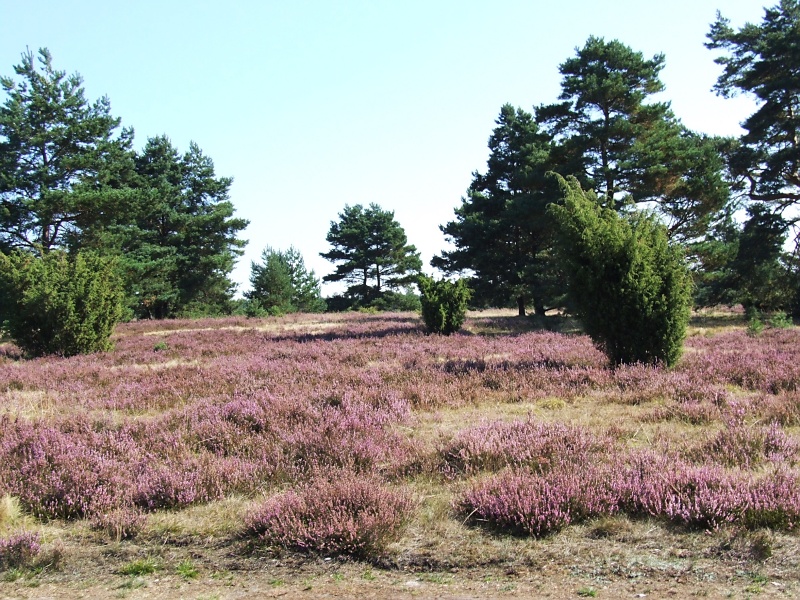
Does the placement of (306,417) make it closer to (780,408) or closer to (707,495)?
(707,495)

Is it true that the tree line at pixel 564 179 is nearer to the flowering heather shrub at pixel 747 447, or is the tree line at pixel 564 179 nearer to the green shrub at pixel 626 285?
the green shrub at pixel 626 285

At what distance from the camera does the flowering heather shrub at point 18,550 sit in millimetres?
3947

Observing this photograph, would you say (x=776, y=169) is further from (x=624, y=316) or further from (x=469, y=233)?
(x=624, y=316)

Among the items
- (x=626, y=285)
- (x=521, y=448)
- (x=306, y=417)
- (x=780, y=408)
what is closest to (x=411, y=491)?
(x=521, y=448)

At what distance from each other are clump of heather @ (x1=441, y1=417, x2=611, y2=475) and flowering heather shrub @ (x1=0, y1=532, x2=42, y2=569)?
3.33 meters

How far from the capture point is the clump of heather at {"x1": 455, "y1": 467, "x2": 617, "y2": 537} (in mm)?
4059

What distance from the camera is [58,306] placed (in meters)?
16.0

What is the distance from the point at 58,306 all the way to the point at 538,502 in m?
16.1

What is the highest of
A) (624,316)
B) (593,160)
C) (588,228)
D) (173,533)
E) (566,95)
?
(566,95)

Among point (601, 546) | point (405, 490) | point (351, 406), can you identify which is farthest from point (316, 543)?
point (351, 406)

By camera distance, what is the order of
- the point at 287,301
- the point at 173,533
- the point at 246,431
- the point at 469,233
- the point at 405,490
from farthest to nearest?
the point at 287,301, the point at 469,233, the point at 246,431, the point at 405,490, the point at 173,533

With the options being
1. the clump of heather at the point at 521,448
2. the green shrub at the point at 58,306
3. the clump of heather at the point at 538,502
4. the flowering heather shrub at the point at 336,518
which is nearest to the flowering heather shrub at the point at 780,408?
the clump of heather at the point at 521,448

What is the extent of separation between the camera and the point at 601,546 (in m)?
3.80

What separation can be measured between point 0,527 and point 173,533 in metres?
1.43
